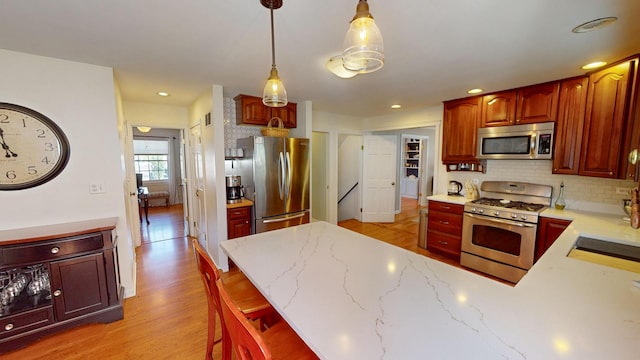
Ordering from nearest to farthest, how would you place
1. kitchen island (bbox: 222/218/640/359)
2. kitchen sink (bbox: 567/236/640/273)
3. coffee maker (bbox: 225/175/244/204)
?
kitchen island (bbox: 222/218/640/359) < kitchen sink (bbox: 567/236/640/273) < coffee maker (bbox: 225/175/244/204)

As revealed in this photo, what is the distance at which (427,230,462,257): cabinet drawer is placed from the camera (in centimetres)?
343

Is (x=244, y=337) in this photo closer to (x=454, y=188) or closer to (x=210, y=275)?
(x=210, y=275)

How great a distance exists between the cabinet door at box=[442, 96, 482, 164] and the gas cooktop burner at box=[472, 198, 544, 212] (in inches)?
23.8

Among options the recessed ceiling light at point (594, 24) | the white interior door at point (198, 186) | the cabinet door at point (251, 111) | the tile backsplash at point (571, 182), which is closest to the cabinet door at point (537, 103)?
the tile backsplash at point (571, 182)

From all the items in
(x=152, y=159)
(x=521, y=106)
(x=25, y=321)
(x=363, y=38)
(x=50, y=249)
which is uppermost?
(x=521, y=106)

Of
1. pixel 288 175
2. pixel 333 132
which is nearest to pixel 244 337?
pixel 288 175

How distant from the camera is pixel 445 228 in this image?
354 centimetres

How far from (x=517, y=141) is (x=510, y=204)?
0.78 m

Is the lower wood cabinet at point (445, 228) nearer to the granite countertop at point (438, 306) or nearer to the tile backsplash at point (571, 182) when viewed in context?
the tile backsplash at point (571, 182)

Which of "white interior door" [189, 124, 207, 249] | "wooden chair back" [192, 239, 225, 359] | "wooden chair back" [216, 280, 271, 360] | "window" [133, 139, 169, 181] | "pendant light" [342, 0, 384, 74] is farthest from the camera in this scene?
"window" [133, 139, 169, 181]

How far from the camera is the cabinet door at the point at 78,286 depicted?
79.4 inches

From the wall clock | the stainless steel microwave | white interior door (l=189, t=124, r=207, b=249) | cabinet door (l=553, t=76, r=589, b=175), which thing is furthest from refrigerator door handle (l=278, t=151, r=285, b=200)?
cabinet door (l=553, t=76, r=589, b=175)

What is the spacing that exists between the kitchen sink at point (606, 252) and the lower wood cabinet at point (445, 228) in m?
1.35

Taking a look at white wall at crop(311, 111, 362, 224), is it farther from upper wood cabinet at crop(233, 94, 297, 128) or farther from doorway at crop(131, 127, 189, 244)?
doorway at crop(131, 127, 189, 244)
